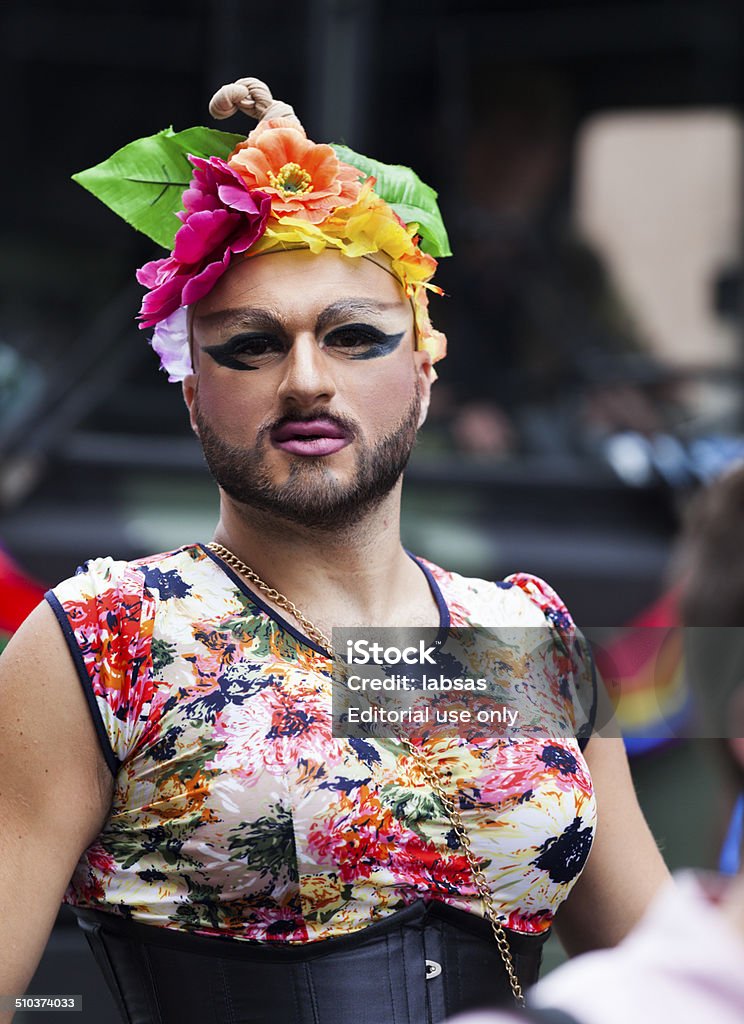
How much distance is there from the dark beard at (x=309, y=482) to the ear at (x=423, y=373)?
10 centimetres

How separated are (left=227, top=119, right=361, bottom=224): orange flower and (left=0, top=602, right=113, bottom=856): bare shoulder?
600mm

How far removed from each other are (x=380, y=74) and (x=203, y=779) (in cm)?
394

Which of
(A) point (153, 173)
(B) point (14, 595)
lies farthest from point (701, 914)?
(B) point (14, 595)

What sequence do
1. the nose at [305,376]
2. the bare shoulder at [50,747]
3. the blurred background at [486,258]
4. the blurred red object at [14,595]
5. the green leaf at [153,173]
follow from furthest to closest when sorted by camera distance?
1. the blurred background at [486,258]
2. the blurred red object at [14,595]
3. the green leaf at [153,173]
4. the nose at [305,376]
5. the bare shoulder at [50,747]

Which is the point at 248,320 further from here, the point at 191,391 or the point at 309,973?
the point at 309,973

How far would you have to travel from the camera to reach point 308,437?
1791mm

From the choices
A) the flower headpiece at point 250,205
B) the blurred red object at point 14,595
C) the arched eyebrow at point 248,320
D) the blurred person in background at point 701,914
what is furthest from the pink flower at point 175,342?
the blurred red object at point 14,595

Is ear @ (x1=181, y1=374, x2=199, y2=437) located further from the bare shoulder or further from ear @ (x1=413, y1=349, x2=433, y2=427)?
the bare shoulder

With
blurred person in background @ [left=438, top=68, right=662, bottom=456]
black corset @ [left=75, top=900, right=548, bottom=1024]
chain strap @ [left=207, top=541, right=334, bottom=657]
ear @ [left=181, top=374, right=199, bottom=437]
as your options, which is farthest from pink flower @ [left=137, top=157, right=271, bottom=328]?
blurred person in background @ [left=438, top=68, right=662, bottom=456]

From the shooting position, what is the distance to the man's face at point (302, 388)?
5.90ft

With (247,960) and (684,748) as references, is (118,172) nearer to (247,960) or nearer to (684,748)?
(247,960)

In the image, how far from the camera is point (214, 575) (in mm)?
1825

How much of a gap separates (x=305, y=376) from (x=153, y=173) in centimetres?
37

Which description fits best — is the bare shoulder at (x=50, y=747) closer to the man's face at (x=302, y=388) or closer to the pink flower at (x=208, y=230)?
the man's face at (x=302, y=388)
